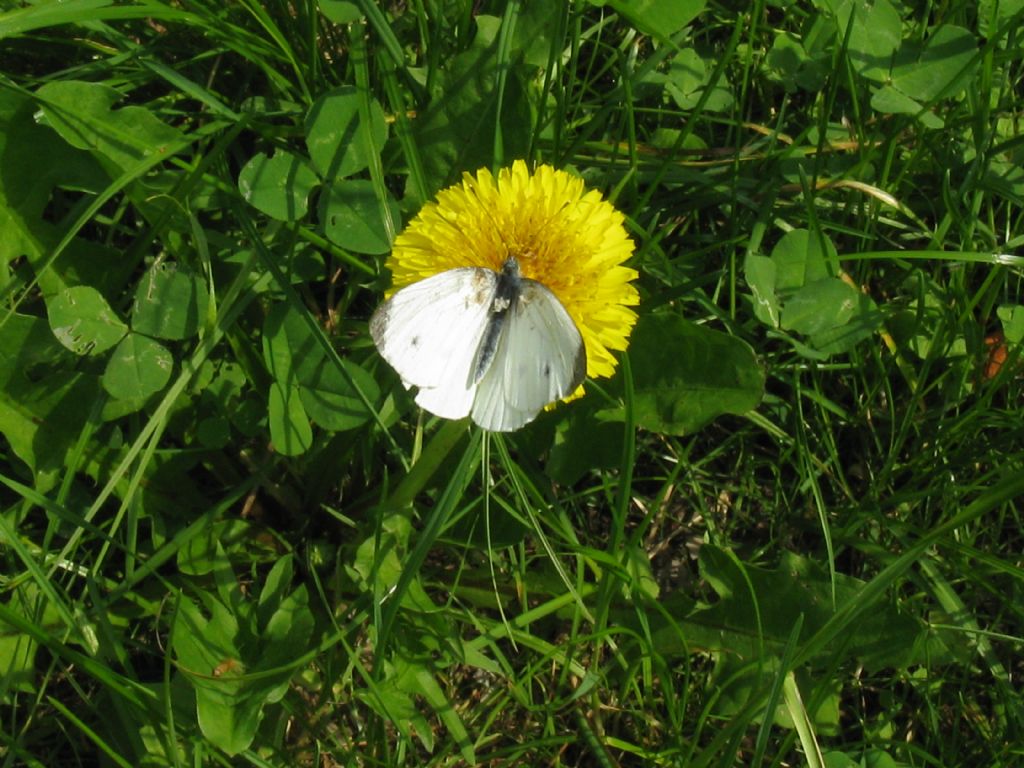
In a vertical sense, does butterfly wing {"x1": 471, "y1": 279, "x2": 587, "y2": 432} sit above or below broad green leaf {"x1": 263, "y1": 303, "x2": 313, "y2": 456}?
above

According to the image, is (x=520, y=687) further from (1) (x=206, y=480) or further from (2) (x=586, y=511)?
(1) (x=206, y=480)

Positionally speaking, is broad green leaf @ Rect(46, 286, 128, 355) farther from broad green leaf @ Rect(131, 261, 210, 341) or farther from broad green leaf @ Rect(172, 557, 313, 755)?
broad green leaf @ Rect(172, 557, 313, 755)

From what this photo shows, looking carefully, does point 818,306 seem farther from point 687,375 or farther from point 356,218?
point 356,218

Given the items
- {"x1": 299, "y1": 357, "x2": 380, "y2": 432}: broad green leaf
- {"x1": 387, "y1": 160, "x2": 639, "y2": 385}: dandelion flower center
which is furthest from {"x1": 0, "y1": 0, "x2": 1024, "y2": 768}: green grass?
{"x1": 387, "y1": 160, "x2": 639, "y2": 385}: dandelion flower center

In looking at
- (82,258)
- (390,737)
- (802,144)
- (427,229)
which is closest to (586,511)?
(390,737)

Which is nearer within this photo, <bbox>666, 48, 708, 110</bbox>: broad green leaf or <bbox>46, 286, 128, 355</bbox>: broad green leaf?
<bbox>46, 286, 128, 355</bbox>: broad green leaf

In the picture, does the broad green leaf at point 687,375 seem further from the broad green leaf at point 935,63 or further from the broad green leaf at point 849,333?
the broad green leaf at point 935,63
